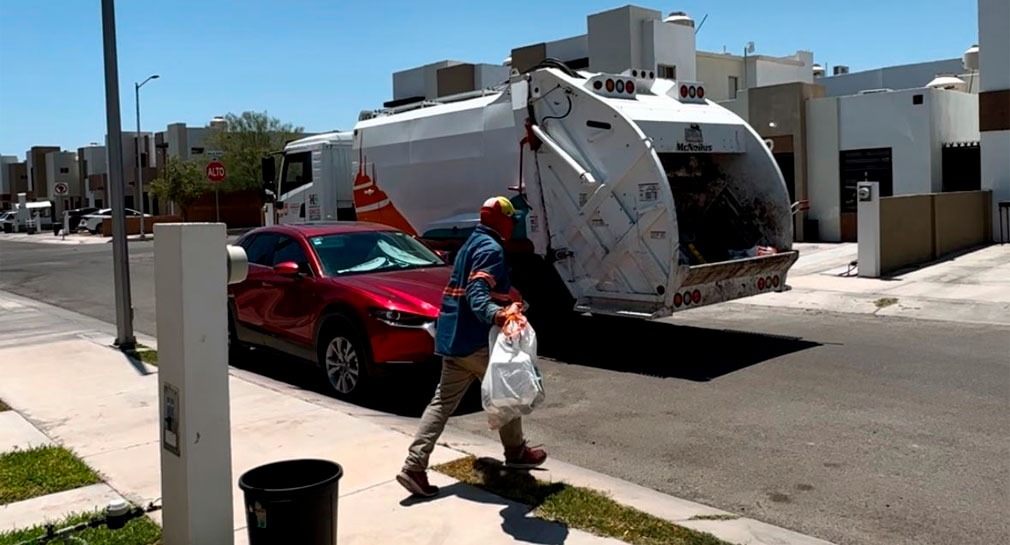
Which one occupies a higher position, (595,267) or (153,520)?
(595,267)

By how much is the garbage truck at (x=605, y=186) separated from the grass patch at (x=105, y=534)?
5988 millimetres

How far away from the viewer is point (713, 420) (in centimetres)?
738

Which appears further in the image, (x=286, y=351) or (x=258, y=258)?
(x=258, y=258)

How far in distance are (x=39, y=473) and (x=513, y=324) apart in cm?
334

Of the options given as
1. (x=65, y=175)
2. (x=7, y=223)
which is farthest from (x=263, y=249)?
(x=65, y=175)

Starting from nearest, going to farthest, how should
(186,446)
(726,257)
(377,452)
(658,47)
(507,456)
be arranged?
(186,446), (507,456), (377,452), (726,257), (658,47)

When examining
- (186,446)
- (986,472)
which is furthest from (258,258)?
(986,472)

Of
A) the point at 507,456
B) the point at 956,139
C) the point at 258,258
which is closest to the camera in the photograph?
the point at 507,456

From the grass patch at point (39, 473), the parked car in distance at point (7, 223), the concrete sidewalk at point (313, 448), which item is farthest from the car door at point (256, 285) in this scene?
the parked car in distance at point (7, 223)

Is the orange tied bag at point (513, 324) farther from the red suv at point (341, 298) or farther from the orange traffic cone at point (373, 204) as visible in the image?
the orange traffic cone at point (373, 204)

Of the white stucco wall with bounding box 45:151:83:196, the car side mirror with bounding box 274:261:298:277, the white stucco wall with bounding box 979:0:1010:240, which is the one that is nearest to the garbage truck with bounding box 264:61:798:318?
the car side mirror with bounding box 274:261:298:277

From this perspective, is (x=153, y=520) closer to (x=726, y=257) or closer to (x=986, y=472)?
(x=986, y=472)

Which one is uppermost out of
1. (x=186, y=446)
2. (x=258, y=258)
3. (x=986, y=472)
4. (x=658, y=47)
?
(x=658, y=47)

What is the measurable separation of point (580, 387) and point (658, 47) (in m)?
27.7
